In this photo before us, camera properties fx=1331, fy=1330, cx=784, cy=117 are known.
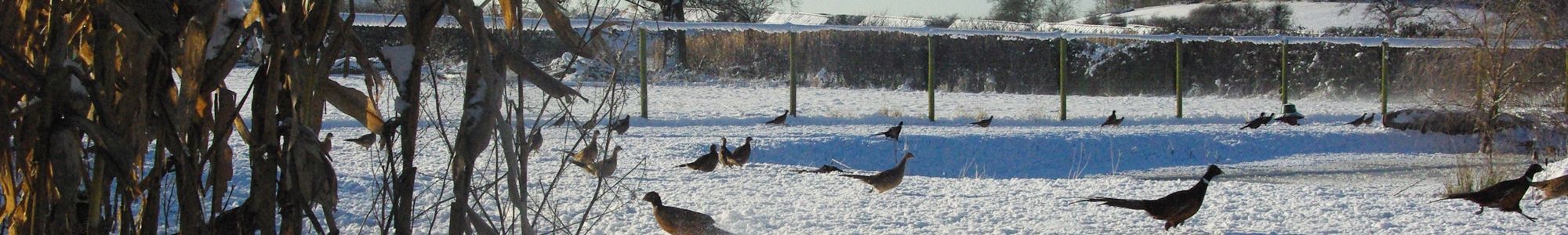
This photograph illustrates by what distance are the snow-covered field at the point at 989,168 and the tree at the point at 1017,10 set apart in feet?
86.6

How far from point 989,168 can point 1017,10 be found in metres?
37.0

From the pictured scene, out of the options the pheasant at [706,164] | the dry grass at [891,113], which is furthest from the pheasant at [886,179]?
the dry grass at [891,113]

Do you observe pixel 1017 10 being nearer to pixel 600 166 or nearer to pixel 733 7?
pixel 733 7

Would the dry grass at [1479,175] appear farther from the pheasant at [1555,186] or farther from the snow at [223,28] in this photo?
the snow at [223,28]

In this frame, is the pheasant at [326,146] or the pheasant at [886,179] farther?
the pheasant at [886,179]

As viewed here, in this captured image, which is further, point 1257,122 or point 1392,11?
point 1392,11

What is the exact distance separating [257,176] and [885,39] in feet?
77.0

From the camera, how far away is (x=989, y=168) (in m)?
11.0

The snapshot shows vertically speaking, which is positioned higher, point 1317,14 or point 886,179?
point 1317,14

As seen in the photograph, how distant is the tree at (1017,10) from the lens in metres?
46.8

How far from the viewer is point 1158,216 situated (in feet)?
17.4

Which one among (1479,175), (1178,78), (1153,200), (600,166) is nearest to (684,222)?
(600,166)

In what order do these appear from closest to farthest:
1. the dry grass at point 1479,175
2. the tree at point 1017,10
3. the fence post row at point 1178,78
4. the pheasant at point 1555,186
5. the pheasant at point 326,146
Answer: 1. the pheasant at point 326,146
2. the pheasant at point 1555,186
3. the dry grass at point 1479,175
4. the fence post row at point 1178,78
5. the tree at point 1017,10

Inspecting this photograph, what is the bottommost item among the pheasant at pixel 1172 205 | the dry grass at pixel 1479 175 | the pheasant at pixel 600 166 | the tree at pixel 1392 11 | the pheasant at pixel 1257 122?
the dry grass at pixel 1479 175
